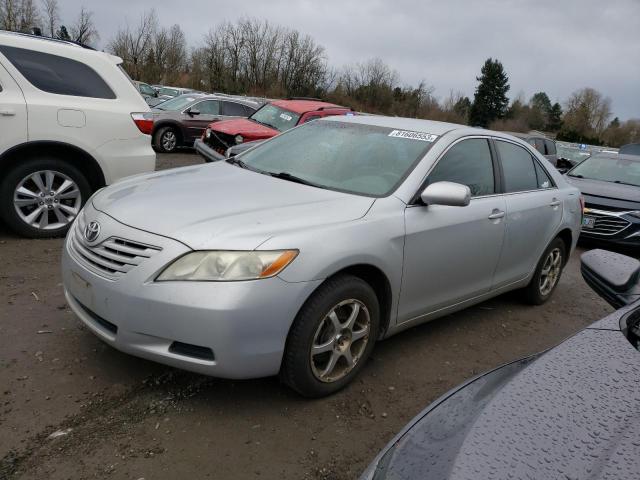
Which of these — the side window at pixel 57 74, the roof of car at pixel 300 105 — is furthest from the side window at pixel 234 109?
the side window at pixel 57 74

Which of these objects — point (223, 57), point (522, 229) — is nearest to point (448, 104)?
point (223, 57)

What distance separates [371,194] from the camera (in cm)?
322

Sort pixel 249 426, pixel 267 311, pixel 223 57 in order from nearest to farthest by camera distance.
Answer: pixel 267 311
pixel 249 426
pixel 223 57

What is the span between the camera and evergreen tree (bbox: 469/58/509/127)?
6919 cm

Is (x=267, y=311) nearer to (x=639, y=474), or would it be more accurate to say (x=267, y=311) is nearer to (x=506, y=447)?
(x=506, y=447)

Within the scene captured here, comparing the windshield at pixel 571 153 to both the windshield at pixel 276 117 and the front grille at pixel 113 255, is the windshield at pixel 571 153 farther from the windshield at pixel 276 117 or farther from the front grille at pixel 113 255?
the front grille at pixel 113 255

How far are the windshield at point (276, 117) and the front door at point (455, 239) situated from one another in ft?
23.0

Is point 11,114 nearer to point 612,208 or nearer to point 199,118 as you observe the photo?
point 612,208

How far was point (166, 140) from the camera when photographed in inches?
514

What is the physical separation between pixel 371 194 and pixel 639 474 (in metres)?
2.19

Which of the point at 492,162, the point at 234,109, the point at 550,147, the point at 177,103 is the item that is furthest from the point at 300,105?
the point at 550,147

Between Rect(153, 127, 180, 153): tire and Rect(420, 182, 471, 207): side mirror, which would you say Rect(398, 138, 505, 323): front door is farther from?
Rect(153, 127, 180, 153): tire

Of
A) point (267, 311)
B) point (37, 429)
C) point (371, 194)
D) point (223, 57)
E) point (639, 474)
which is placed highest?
point (223, 57)

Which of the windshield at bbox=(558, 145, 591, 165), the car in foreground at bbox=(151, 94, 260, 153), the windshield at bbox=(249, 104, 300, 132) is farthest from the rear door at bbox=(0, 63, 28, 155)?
the windshield at bbox=(558, 145, 591, 165)
